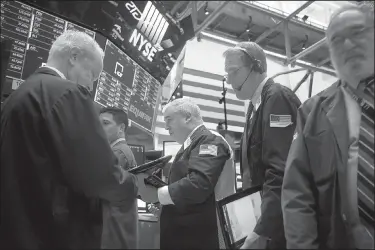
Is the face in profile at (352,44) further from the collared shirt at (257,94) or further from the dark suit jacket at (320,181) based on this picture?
the collared shirt at (257,94)

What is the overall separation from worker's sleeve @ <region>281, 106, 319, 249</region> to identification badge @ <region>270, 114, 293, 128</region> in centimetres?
35

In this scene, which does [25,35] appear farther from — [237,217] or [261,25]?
[261,25]

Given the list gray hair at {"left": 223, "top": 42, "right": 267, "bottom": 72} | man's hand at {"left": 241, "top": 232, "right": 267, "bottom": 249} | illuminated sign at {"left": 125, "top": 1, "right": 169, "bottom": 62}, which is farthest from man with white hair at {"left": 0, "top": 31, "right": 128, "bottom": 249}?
illuminated sign at {"left": 125, "top": 1, "right": 169, "bottom": 62}

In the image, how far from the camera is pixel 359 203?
59.7 inches

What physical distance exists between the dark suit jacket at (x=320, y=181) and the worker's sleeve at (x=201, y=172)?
1.00m

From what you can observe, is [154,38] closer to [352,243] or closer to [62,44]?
[62,44]

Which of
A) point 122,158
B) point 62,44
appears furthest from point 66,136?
point 122,158

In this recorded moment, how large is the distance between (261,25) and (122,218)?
6.95 metres

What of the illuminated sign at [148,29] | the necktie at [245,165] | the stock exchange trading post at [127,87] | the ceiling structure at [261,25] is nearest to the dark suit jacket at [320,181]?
the necktie at [245,165]

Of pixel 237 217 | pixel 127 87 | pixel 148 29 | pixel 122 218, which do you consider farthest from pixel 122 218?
pixel 148 29

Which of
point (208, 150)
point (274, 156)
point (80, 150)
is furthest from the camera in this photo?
point (208, 150)

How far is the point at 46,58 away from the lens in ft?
10.7

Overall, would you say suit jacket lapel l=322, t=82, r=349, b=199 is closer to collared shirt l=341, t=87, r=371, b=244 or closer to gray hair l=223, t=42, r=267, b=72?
collared shirt l=341, t=87, r=371, b=244

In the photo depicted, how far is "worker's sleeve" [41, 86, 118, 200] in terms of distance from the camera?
5.37 ft
